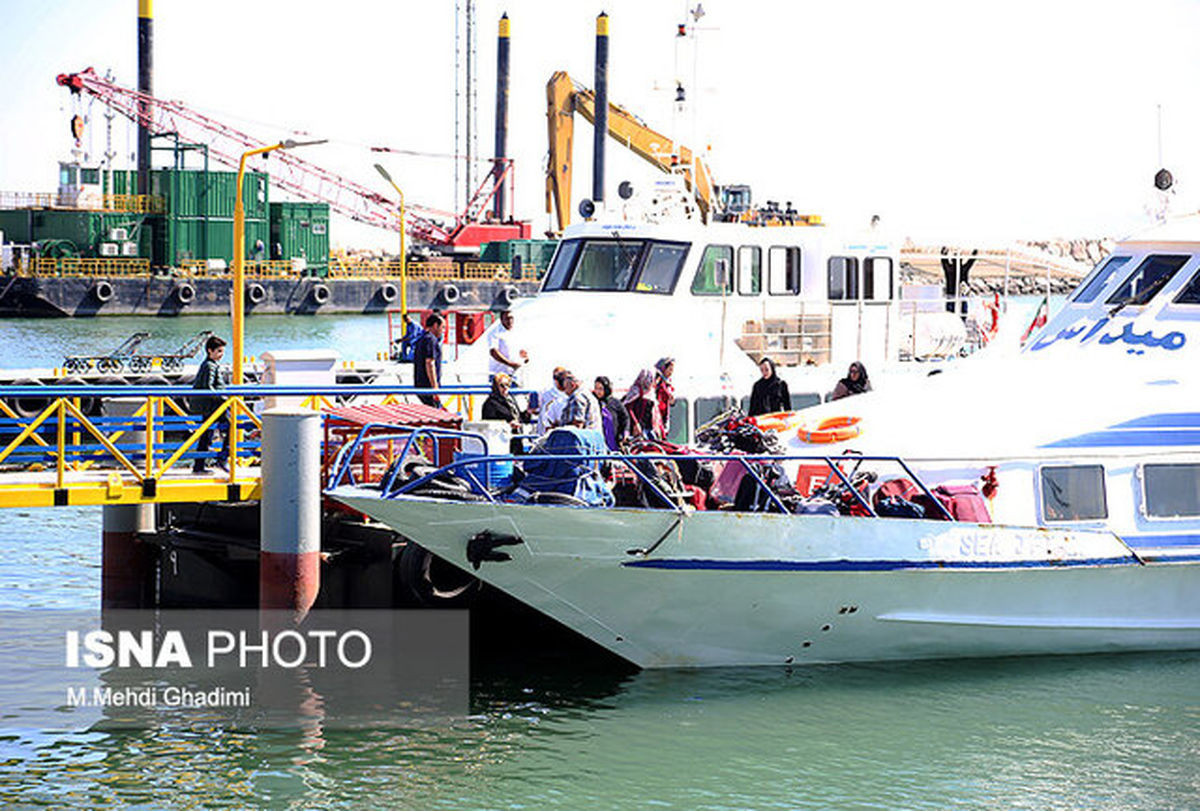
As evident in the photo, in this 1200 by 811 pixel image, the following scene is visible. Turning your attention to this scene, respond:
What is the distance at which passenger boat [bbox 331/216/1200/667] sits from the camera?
51.6 feet

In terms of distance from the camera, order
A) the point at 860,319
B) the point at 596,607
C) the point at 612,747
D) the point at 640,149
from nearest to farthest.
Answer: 1. the point at 612,747
2. the point at 596,607
3. the point at 860,319
4. the point at 640,149

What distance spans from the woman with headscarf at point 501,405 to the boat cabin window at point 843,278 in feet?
21.3

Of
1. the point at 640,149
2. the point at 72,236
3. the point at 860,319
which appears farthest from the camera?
the point at 72,236

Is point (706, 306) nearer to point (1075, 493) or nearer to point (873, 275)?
point (873, 275)

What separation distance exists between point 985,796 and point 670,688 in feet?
11.2

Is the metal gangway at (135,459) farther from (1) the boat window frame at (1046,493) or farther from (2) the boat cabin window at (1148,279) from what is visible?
(2) the boat cabin window at (1148,279)

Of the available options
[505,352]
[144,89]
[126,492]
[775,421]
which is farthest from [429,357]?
[144,89]

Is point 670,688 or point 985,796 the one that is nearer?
point 985,796

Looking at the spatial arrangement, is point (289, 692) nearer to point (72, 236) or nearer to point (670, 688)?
point (670, 688)

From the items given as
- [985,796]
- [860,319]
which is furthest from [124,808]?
[860,319]

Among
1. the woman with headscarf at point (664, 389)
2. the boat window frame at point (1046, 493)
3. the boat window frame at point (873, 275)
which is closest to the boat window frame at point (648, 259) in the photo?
the boat window frame at point (873, 275)

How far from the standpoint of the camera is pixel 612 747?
15172 millimetres

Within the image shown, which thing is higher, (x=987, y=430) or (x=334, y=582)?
(x=987, y=430)

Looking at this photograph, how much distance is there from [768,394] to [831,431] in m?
2.43
